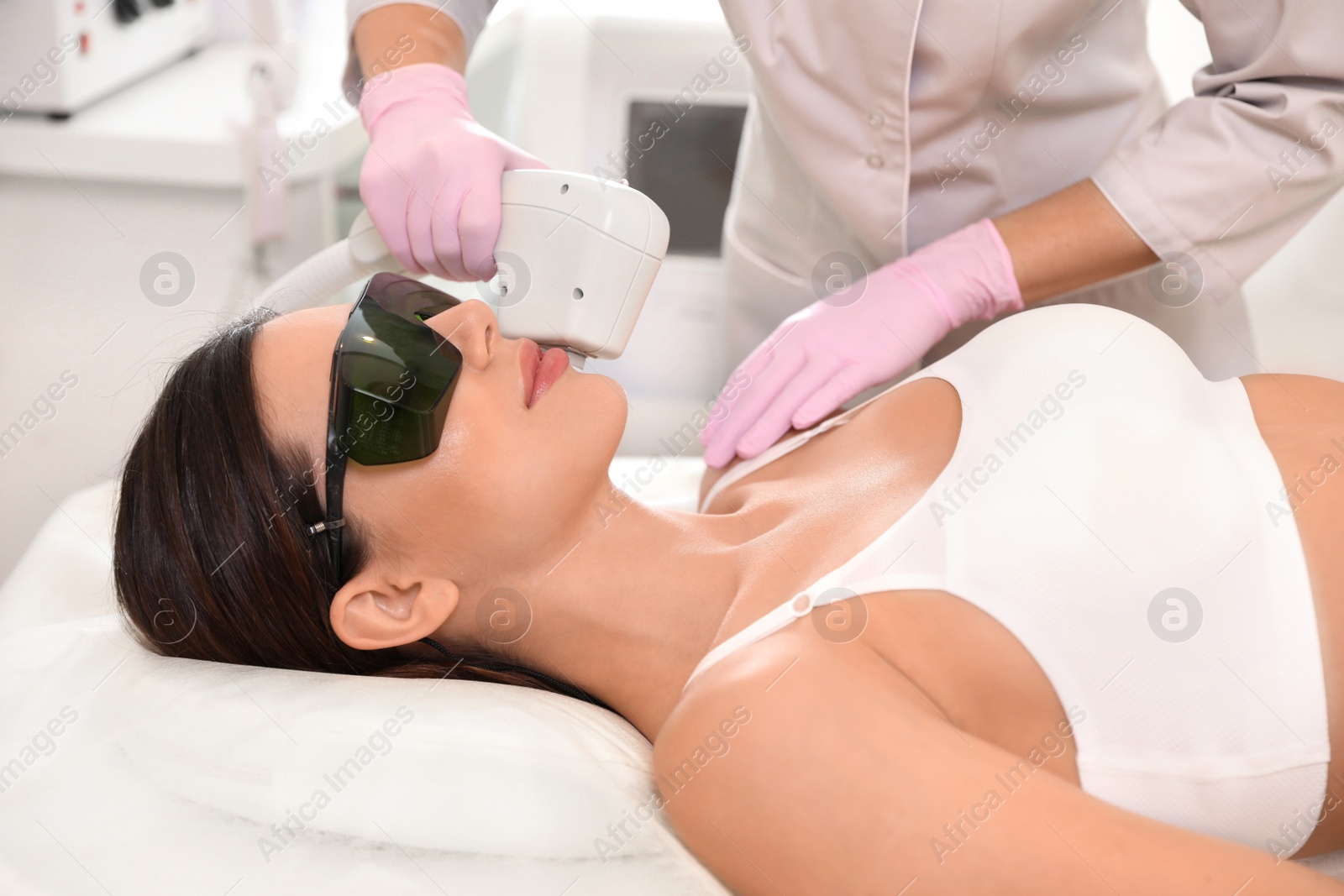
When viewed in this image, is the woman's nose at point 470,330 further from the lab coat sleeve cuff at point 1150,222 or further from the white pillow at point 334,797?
the lab coat sleeve cuff at point 1150,222

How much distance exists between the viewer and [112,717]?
100 centimetres

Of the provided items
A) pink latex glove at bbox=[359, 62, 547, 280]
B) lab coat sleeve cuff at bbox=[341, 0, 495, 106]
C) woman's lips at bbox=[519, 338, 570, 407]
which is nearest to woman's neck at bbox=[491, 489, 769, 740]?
woman's lips at bbox=[519, 338, 570, 407]

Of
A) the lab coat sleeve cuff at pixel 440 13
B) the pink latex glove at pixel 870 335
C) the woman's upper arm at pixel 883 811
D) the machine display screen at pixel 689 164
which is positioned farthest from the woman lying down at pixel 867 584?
the machine display screen at pixel 689 164

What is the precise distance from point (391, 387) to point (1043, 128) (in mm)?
928

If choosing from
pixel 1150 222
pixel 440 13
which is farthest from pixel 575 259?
pixel 1150 222

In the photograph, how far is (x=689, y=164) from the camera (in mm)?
2025

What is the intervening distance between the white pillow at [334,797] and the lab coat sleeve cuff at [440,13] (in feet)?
2.87

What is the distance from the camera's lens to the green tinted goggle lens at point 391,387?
3.15ft

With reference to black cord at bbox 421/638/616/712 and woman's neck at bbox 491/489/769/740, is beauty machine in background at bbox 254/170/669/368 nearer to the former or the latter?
woman's neck at bbox 491/489/769/740

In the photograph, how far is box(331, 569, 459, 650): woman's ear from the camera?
39.1 inches

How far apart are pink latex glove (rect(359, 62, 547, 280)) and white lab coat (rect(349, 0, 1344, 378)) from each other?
0.57 ft

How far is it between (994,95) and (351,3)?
0.89 metres

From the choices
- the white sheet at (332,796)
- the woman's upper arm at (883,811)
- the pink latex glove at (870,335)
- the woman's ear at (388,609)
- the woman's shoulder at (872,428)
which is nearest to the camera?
the woman's upper arm at (883,811)

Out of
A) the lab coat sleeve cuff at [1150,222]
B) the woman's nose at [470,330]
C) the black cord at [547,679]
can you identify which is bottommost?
the black cord at [547,679]
